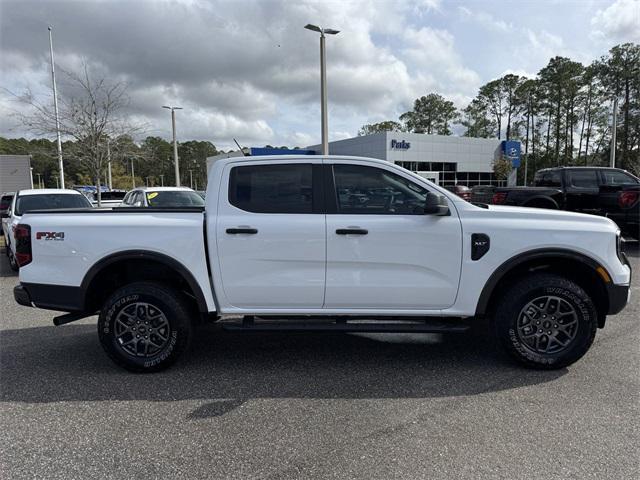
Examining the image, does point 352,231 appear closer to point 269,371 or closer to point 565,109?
point 269,371

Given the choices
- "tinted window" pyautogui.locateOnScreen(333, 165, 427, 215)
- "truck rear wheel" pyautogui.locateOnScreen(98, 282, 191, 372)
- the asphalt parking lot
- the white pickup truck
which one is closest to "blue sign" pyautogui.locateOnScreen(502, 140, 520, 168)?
the asphalt parking lot

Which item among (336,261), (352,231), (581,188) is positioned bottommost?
(336,261)

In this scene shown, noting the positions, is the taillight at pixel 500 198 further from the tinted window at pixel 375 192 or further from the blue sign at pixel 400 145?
the blue sign at pixel 400 145

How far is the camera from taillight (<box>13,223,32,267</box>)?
13.2 feet

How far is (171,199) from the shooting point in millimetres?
11289

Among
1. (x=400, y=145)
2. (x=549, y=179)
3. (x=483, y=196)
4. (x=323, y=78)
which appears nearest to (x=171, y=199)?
(x=323, y=78)

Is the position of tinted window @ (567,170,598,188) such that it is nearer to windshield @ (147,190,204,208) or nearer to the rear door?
windshield @ (147,190,204,208)

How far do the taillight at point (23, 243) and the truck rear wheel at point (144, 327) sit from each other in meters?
0.86

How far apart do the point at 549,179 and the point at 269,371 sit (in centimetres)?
1087

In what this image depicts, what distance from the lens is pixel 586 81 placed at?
51.5 metres

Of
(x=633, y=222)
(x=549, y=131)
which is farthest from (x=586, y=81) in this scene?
(x=633, y=222)

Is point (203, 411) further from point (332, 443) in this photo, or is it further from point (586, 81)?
point (586, 81)

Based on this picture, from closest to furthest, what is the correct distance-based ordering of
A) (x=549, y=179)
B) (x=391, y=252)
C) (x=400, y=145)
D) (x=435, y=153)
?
(x=391, y=252)
(x=549, y=179)
(x=400, y=145)
(x=435, y=153)

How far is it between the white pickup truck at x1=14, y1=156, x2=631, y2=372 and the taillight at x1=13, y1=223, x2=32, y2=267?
0.5 inches
